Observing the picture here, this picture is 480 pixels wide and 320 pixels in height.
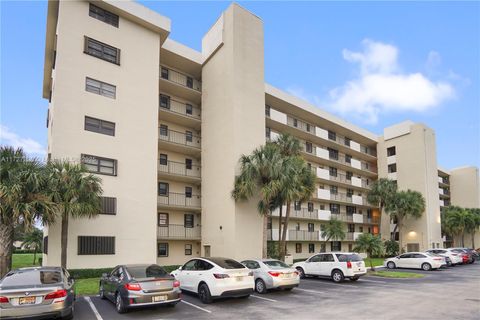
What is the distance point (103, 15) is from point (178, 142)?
10.7 m

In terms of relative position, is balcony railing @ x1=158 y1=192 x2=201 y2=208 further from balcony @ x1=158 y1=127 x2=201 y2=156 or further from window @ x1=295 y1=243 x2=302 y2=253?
window @ x1=295 y1=243 x2=302 y2=253

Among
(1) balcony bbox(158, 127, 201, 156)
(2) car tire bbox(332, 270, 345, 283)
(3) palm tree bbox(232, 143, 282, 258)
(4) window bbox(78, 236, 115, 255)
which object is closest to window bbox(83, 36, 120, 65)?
(1) balcony bbox(158, 127, 201, 156)

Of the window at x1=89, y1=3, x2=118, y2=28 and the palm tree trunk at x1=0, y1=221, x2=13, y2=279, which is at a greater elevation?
the window at x1=89, y1=3, x2=118, y2=28

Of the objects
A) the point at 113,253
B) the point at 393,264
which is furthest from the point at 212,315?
the point at 393,264

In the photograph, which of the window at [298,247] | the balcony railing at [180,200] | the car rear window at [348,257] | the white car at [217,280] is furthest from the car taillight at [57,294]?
the window at [298,247]

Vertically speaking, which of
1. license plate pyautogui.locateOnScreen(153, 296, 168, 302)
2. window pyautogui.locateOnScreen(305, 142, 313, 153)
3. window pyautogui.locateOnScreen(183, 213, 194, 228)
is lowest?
license plate pyautogui.locateOnScreen(153, 296, 168, 302)

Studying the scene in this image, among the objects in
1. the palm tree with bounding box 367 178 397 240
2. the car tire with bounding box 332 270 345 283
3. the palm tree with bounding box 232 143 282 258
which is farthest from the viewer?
Result: the palm tree with bounding box 367 178 397 240

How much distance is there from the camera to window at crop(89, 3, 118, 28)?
23.9 m

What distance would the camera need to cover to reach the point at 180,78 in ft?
102

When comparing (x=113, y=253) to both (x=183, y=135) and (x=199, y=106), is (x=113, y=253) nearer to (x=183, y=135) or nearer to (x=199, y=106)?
(x=183, y=135)

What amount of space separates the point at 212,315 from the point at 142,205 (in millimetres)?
13833

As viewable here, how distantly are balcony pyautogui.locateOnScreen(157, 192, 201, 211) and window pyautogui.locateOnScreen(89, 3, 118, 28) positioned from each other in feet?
42.6

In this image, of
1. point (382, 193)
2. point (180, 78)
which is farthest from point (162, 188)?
point (382, 193)

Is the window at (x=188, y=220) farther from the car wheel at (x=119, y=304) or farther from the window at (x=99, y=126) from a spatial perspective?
the car wheel at (x=119, y=304)
